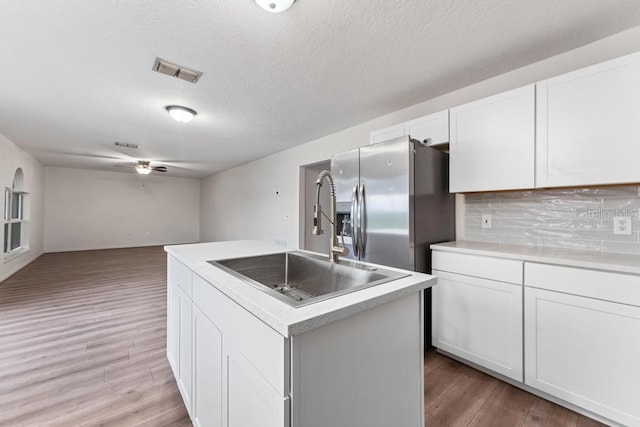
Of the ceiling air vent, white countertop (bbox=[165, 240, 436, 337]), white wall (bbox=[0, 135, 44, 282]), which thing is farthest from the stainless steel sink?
white wall (bbox=[0, 135, 44, 282])

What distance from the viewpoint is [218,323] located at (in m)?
1.15

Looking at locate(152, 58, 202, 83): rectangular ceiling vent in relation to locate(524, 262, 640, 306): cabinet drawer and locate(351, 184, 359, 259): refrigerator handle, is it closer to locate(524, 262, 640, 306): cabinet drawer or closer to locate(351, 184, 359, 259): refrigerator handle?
locate(351, 184, 359, 259): refrigerator handle

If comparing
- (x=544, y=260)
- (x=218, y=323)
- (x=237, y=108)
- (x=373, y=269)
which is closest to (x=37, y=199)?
(x=237, y=108)

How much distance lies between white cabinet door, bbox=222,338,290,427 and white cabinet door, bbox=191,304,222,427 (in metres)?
0.09

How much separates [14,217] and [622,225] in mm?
8856

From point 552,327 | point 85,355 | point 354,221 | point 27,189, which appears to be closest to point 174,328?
point 85,355

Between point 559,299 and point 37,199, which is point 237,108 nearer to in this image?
point 559,299

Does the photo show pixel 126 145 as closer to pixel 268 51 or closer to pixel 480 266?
pixel 268 51

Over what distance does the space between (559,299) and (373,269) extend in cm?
128

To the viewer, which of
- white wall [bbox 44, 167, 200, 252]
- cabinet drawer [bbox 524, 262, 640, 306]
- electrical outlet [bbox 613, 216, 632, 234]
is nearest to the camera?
cabinet drawer [bbox 524, 262, 640, 306]

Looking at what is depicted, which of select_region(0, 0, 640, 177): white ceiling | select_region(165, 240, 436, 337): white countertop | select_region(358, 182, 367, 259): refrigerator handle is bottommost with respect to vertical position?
select_region(165, 240, 436, 337): white countertop

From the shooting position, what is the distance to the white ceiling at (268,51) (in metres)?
1.61

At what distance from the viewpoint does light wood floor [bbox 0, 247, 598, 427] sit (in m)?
1.59

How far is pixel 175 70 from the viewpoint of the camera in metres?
2.26
